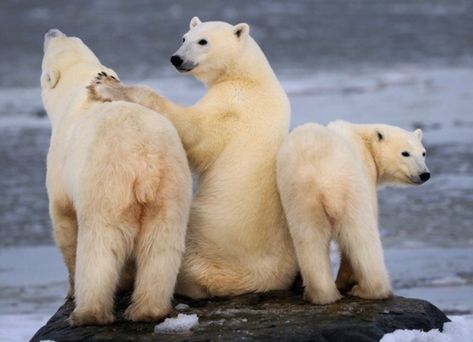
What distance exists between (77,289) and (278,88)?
1.57m

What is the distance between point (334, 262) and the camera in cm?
795

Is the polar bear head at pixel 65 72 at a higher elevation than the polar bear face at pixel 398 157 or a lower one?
higher

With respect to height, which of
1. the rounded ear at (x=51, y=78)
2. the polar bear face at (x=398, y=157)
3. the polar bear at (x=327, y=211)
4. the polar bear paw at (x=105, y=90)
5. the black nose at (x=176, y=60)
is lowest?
the polar bear at (x=327, y=211)

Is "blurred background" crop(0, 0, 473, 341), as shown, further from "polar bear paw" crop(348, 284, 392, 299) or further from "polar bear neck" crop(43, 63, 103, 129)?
"polar bear paw" crop(348, 284, 392, 299)

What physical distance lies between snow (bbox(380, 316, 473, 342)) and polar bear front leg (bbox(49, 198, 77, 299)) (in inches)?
63.0

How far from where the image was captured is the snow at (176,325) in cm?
482

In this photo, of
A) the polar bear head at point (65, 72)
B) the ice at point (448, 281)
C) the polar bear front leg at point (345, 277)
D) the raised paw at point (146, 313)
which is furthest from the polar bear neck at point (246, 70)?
the ice at point (448, 281)

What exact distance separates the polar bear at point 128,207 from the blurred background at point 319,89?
166 centimetres

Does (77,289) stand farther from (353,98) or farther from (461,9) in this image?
(461,9)

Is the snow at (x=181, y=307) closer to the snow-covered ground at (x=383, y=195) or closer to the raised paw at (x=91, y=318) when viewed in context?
the raised paw at (x=91, y=318)

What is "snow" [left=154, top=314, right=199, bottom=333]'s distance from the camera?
4.82 m

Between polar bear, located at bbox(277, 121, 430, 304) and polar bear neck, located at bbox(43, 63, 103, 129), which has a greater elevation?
polar bear neck, located at bbox(43, 63, 103, 129)

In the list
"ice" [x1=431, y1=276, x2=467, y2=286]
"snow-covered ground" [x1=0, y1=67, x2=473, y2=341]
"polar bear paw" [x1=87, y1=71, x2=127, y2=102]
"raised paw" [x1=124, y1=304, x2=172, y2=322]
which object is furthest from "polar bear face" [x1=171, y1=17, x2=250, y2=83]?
"ice" [x1=431, y1=276, x2=467, y2=286]

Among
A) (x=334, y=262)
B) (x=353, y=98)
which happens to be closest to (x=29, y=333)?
(x=334, y=262)
